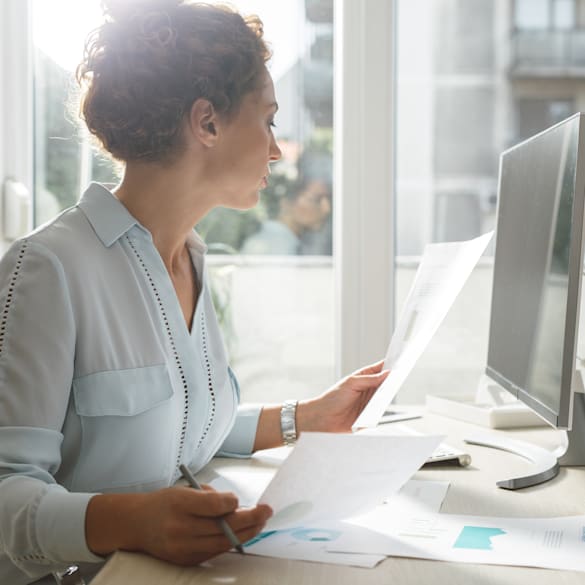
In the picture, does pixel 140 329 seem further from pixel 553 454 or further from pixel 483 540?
pixel 553 454

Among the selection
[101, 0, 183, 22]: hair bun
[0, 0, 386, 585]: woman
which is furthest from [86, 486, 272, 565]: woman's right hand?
[101, 0, 183, 22]: hair bun

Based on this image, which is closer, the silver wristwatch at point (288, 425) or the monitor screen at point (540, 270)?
the monitor screen at point (540, 270)

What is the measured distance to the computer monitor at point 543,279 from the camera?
1.03 metres

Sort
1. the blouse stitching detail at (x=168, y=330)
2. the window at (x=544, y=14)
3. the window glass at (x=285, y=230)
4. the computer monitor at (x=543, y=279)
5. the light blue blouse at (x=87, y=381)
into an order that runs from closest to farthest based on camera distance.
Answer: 1. the light blue blouse at (x=87, y=381)
2. the computer monitor at (x=543, y=279)
3. the blouse stitching detail at (x=168, y=330)
4. the window at (x=544, y=14)
5. the window glass at (x=285, y=230)

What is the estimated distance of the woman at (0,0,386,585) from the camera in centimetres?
84

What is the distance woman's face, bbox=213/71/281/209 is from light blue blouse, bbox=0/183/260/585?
0.18 metres

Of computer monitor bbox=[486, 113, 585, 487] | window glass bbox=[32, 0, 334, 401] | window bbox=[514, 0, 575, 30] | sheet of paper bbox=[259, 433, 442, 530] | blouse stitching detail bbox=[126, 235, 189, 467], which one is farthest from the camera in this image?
window glass bbox=[32, 0, 334, 401]

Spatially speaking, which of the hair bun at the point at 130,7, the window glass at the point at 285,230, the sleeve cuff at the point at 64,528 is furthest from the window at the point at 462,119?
the sleeve cuff at the point at 64,528

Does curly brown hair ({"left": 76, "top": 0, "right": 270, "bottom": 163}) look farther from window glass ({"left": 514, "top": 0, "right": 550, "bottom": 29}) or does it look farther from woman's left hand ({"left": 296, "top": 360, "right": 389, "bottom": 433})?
window glass ({"left": 514, "top": 0, "right": 550, "bottom": 29})

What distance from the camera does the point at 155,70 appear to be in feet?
3.79

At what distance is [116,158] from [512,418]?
85cm

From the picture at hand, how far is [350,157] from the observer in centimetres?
214

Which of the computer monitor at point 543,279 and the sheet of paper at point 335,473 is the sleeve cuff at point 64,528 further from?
the computer monitor at point 543,279

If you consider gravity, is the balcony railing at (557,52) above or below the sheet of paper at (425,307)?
above
